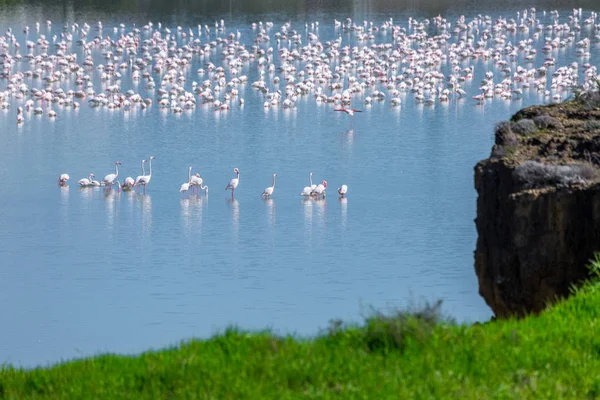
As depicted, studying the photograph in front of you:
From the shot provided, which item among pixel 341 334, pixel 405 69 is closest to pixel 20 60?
pixel 405 69

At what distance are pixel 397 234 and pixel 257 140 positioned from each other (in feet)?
33.2

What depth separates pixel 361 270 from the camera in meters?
17.3

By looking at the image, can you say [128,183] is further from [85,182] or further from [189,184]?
[189,184]

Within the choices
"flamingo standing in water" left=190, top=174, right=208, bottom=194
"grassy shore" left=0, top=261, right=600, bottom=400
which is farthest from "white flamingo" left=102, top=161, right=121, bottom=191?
"grassy shore" left=0, top=261, right=600, bottom=400

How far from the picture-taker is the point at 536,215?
24.4ft

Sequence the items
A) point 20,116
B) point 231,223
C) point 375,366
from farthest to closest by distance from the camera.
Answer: point 20,116
point 231,223
point 375,366

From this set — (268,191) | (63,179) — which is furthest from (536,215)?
(63,179)

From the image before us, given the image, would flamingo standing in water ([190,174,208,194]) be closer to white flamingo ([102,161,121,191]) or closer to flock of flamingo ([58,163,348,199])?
flock of flamingo ([58,163,348,199])

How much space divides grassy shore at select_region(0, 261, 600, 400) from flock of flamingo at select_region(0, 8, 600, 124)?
26926 millimetres

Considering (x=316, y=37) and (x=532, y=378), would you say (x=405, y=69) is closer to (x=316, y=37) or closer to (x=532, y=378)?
(x=316, y=37)

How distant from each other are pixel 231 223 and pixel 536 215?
539 inches

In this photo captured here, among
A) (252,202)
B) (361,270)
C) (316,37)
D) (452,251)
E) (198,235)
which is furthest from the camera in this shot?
(316,37)

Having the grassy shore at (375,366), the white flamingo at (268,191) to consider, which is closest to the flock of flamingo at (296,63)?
the white flamingo at (268,191)

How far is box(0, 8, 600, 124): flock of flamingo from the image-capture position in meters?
35.8
